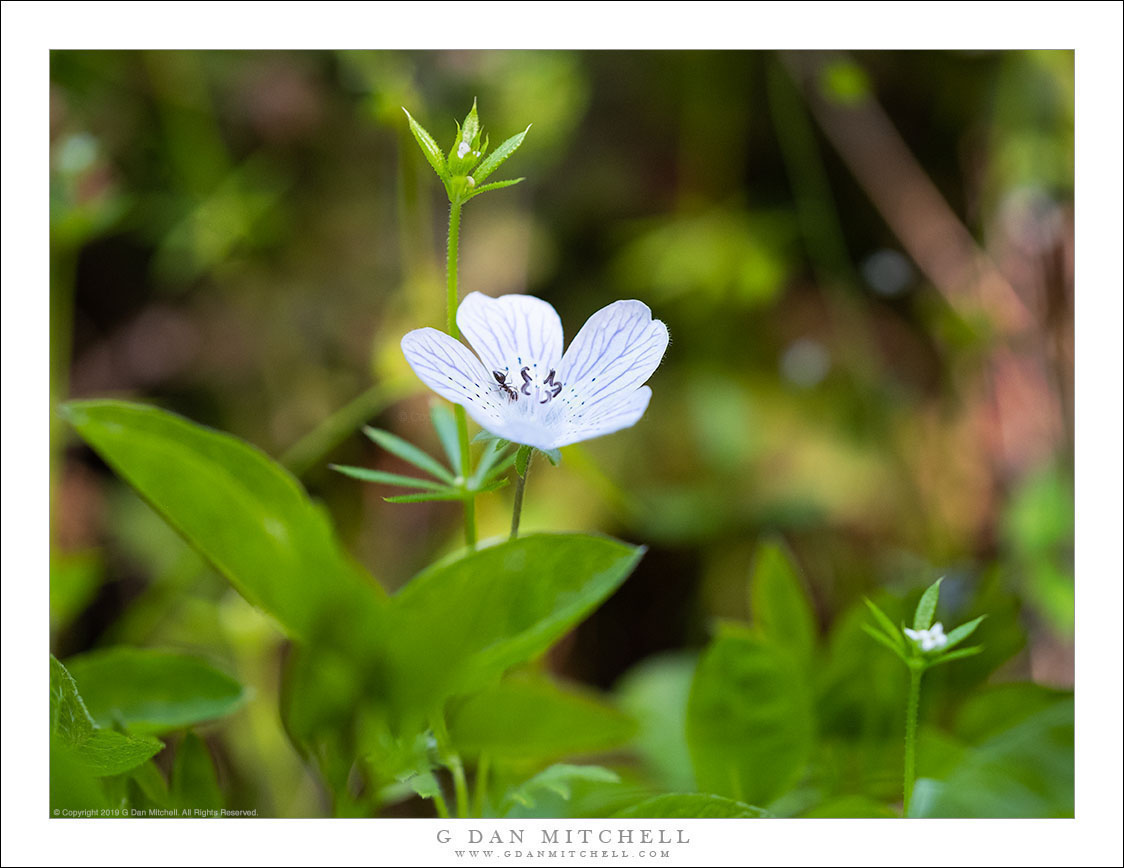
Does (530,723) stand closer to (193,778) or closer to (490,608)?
(490,608)

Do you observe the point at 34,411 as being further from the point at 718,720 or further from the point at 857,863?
the point at 857,863

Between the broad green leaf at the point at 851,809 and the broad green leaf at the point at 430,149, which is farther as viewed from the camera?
the broad green leaf at the point at 851,809

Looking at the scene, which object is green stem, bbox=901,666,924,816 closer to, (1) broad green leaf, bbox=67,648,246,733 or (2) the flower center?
(2) the flower center

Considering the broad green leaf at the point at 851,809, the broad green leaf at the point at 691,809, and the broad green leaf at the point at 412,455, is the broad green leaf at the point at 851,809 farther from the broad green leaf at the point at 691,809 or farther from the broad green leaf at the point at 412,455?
the broad green leaf at the point at 412,455

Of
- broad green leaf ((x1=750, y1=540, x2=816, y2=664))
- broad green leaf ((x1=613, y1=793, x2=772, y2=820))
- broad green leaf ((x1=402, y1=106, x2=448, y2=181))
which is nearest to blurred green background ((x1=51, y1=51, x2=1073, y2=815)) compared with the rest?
broad green leaf ((x1=750, y1=540, x2=816, y2=664))

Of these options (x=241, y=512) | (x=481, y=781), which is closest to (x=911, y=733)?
(x=481, y=781)

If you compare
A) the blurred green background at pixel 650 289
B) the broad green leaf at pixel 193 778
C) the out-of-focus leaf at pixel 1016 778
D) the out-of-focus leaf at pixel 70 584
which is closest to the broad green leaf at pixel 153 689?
the broad green leaf at pixel 193 778

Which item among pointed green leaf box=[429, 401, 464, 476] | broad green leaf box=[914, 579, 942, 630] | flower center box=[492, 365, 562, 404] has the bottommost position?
broad green leaf box=[914, 579, 942, 630]
